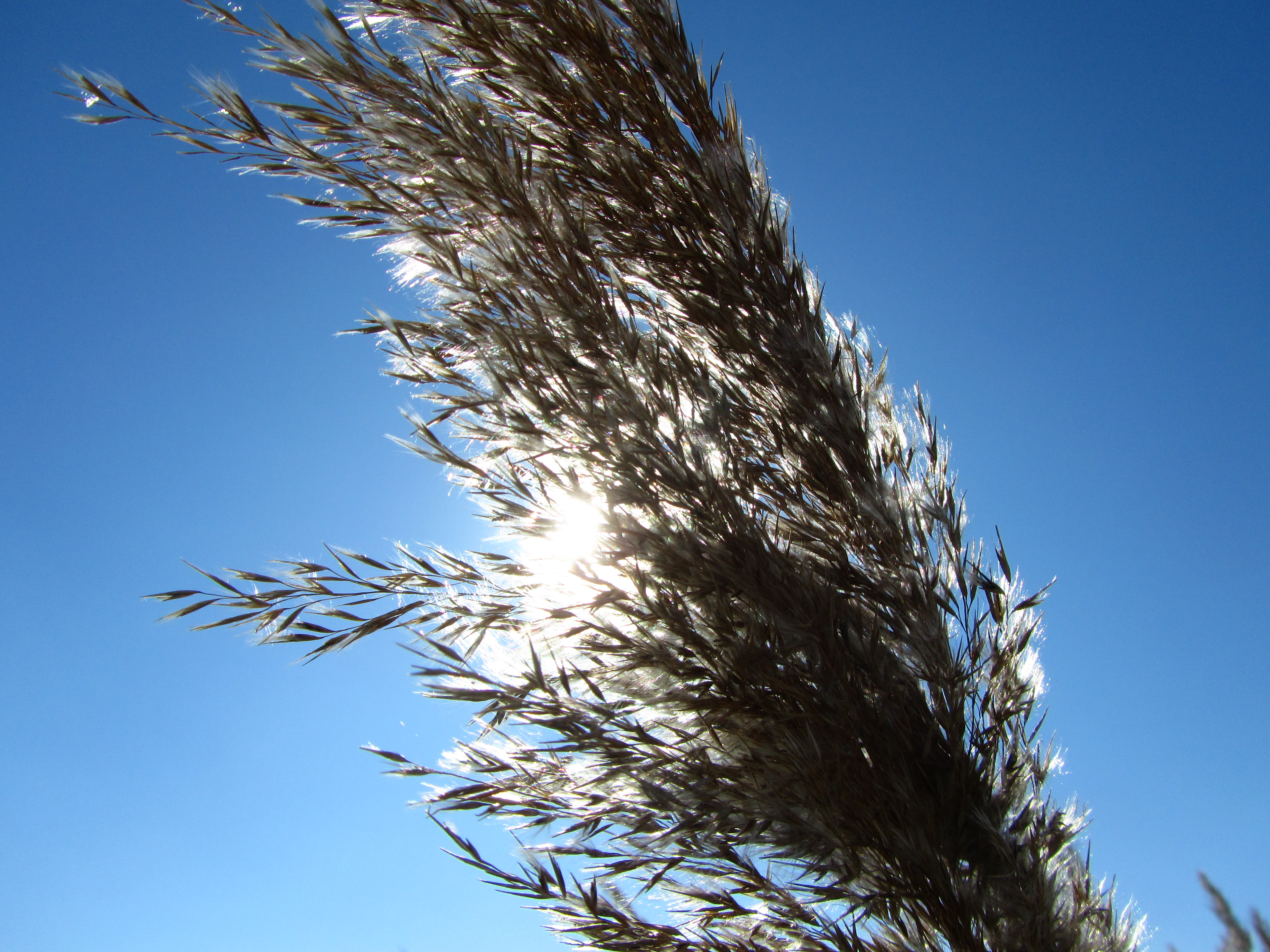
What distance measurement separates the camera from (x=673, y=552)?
4.58 feet

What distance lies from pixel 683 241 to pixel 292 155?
97 centimetres

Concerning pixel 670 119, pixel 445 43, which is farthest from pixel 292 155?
pixel 670 119

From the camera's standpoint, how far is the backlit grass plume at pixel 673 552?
52.7 inches

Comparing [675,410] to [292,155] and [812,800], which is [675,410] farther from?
[292,155]

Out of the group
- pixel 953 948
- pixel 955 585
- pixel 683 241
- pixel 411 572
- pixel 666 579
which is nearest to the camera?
pixel 953 948

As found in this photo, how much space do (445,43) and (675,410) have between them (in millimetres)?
1207

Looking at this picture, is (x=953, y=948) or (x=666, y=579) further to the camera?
(x=666, y=579)

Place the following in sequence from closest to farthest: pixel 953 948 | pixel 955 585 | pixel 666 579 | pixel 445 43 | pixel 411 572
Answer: pixel 953 948 < pixel 666 579 < pixel 955 585 < pixel 411 572 < pixel 445 43

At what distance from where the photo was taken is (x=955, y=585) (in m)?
1.53

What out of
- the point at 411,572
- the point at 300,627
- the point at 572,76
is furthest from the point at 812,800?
the point at 572,76

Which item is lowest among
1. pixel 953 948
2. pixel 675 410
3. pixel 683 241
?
pixel 953 948

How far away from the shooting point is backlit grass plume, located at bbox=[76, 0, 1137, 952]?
1339mm

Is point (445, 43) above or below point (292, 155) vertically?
above

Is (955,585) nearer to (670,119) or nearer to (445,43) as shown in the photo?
(670,119)
